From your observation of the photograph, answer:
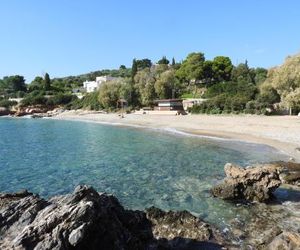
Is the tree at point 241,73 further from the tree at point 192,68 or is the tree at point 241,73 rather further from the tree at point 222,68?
the tree at point 192,68

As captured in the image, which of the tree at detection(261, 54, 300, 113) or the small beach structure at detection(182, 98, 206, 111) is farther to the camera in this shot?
the small beach structure at detection(182, 98, 206, 111)

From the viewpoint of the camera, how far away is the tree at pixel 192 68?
11538 centimetres

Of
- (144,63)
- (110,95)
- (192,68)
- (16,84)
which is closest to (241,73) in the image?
(192,68)

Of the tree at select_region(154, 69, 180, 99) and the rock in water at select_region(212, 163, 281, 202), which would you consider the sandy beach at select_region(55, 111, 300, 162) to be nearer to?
the rock in water at select_region(212, 163, 281, 202)

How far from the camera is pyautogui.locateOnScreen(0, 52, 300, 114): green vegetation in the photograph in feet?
239

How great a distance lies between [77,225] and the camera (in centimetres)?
863

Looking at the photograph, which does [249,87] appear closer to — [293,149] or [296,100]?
[296,100]

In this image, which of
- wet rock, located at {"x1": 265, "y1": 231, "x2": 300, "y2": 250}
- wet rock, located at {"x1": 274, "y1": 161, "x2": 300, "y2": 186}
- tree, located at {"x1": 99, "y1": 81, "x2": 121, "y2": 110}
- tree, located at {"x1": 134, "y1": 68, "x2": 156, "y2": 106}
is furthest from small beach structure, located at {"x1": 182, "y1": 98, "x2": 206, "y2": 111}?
wet rock, located at {"x1": 265, "y1": 231, "x2": 300, "y2": 250}

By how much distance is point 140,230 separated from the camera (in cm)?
1155

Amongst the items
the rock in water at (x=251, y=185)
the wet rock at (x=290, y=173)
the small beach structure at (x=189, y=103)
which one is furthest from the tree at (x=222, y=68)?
the rock in water at (x=251, y=185)

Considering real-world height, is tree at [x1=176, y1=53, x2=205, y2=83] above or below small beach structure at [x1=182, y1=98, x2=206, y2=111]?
above

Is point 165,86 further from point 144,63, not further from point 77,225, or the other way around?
point 77,225

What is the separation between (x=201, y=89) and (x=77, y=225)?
355ft

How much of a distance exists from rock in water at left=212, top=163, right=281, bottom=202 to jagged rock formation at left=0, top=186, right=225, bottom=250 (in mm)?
6692
